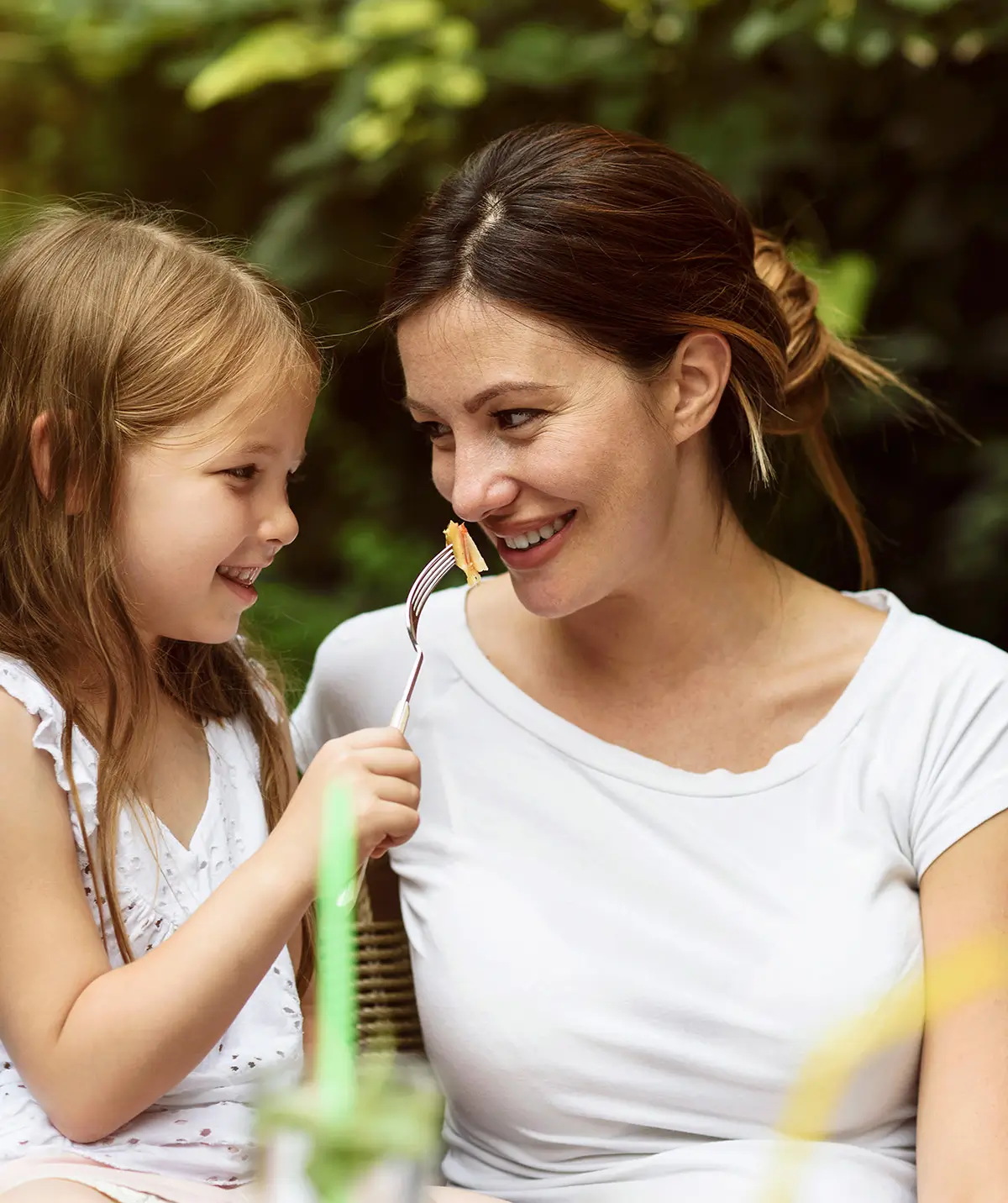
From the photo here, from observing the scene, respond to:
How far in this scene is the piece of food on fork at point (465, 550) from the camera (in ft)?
5.25

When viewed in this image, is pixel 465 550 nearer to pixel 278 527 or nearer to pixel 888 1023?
pixel 278 527

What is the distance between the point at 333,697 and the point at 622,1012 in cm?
53

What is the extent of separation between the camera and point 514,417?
5.13 feet

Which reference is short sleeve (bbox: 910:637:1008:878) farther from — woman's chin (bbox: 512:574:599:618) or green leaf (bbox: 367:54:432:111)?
green leaf (bbox: 367:54:432:111)

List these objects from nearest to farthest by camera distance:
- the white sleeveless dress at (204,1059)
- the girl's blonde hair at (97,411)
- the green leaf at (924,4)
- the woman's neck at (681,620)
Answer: the white sleeveless dress at (204,1059)
the girl's blonde hair at (97,411)
the woman's neck at (681,620)
the green leaf at (924,4)

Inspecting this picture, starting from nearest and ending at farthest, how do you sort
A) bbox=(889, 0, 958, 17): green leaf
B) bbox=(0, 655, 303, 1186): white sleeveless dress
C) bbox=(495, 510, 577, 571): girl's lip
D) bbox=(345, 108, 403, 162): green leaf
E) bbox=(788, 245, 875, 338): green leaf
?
bbox=(0, 655, 303, 1186): white sleeveless dress
bbox=(495, 510, 577, 571): girl's lip
bbox=(889, 0, 958, 17): green leaf
bbox=(788, 245, 875, 338): green leaf
bbox=(345, 108, 403, 162): green leaf

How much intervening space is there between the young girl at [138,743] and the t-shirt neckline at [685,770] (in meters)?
0.31

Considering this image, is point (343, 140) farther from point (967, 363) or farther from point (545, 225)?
point (545, 225)

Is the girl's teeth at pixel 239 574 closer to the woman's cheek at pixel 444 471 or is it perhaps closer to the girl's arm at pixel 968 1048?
the woman's cheek at pixel 444 471

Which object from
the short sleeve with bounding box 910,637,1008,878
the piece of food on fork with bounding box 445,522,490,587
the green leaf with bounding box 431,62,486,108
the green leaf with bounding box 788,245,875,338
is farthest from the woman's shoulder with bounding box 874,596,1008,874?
the green leaf with bounding box 431,62,486,108

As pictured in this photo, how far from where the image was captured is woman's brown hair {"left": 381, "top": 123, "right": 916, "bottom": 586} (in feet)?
5.13

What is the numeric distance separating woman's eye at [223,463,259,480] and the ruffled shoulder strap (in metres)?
0.27

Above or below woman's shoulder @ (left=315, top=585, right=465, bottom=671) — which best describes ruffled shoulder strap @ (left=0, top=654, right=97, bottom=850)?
below

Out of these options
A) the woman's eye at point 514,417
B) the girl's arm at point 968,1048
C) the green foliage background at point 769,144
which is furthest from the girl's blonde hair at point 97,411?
the green foliage background at point 769,144
